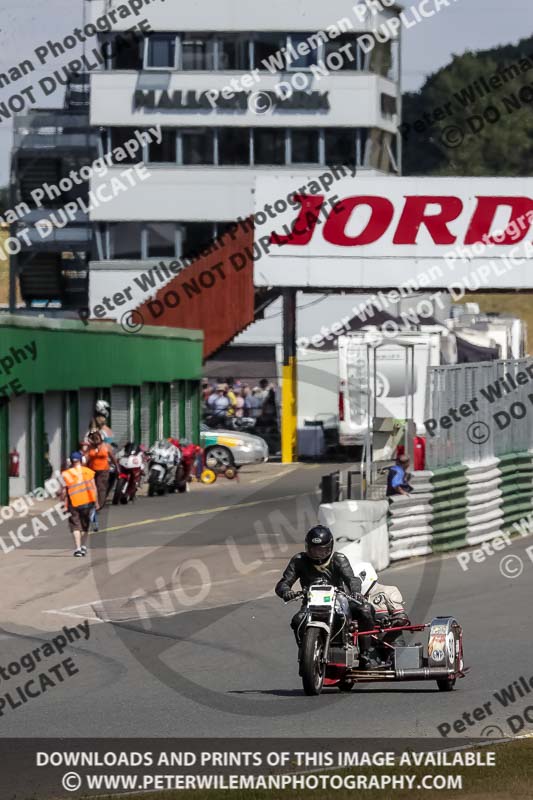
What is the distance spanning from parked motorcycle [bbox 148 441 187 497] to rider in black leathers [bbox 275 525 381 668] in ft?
67.0

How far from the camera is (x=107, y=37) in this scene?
203 ft

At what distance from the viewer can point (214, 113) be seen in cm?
6266

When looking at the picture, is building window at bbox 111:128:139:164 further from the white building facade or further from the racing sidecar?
the racing sidecar

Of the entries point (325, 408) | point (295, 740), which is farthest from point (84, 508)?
Answer: point (325, 408)

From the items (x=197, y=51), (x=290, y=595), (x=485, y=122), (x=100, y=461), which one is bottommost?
(x=100, y=461)

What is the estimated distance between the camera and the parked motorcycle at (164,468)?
32.8 meters

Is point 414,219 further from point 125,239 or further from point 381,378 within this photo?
point 125,239

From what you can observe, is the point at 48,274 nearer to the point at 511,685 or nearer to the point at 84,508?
the point at 84,508

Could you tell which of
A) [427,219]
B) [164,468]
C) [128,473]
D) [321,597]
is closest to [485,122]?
[427,219]

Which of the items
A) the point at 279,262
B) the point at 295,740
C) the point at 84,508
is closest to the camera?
the point at 295,740

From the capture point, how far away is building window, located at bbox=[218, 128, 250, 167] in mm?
62938

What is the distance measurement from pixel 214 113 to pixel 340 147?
16.5 feet

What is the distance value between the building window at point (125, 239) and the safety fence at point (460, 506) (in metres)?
36.7

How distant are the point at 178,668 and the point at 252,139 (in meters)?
50.3
